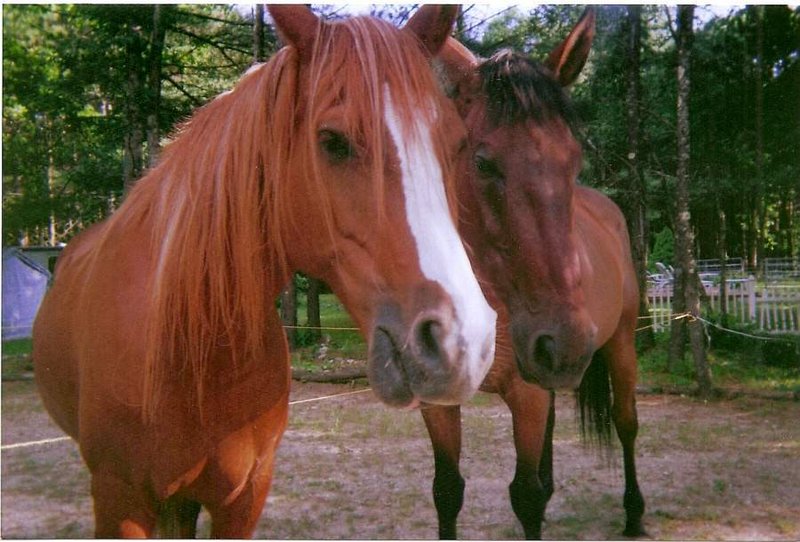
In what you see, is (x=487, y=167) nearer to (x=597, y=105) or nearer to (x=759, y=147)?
(x=597, y=105)

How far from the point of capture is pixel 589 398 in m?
3.10

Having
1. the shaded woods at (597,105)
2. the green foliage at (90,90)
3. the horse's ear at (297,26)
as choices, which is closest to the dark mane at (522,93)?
the shaded woods at (597,105)

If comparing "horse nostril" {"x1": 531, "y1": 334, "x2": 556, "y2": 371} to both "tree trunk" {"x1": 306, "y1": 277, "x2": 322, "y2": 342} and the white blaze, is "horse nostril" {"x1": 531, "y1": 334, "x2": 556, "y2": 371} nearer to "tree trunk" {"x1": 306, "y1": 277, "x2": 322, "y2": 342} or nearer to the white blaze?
"tree trunk" {"x1": 306, "y1": 277, "x2": 322, "y2": 342}

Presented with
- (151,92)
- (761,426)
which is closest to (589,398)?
(761,426)

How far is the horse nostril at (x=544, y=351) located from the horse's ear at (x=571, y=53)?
0.98m

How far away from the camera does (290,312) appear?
2.21m

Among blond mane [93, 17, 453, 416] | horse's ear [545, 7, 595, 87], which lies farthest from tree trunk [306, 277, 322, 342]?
horse's ear [545, 7, 595, 87]

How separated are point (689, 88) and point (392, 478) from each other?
2.23m

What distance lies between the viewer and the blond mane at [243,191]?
121cm

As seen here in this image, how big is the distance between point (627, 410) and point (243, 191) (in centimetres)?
225

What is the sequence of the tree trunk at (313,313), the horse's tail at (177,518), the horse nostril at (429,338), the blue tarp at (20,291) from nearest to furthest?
the horse nostril at (429,338) < the horse's tail at (177,518) < the tree trunk at (313,313) < the blue tarp at (20,291)

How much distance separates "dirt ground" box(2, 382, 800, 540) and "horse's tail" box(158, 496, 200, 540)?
57 cm

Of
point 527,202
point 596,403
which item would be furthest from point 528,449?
point 527,202

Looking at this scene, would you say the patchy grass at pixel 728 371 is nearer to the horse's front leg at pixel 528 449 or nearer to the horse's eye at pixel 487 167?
the horse's front leg at pixel 528 449
